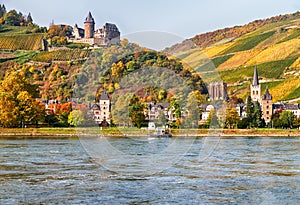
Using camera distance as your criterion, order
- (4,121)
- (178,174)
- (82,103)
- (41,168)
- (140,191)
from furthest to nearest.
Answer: (82,103)
(4,121)
(41,168)
(178,174)
(140,191)

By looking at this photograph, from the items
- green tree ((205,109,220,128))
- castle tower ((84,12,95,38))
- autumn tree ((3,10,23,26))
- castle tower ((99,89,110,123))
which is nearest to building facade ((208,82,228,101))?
green tree ((205,109,220,128))

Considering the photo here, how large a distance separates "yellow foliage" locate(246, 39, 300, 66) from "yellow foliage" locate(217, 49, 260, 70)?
357 cm

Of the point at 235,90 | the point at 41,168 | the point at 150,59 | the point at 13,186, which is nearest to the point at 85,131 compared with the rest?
the point at 150,59

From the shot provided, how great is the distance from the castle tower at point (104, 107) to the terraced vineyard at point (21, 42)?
83622 mm

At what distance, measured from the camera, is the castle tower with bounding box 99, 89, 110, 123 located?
6378 cm

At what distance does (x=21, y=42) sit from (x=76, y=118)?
85.6 meters

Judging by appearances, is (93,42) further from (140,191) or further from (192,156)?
(140,191)

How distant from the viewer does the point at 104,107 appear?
6550 centimetres

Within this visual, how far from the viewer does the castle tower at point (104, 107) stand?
63781mm

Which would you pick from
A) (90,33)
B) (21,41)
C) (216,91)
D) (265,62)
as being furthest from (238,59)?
(216,91)

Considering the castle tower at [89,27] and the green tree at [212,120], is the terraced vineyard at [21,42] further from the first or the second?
the green tree at [212,120]

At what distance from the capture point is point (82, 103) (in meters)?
74.8

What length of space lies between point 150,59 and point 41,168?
1169 centimetres

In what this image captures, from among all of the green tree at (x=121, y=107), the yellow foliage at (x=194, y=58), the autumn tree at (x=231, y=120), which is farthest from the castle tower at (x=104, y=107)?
the autumn tree at (x=231, y=120)
